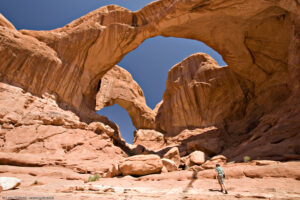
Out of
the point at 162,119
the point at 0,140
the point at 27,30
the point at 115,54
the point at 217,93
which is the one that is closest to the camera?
the point at 0,140

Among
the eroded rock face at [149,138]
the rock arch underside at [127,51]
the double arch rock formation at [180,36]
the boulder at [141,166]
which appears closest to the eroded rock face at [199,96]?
the rock arch underside at [127,51]

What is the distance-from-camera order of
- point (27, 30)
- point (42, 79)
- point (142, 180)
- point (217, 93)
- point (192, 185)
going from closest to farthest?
point (192, 185) → point (142, 180) → point (42, 79) → point (27, 30) → point (217, 93)

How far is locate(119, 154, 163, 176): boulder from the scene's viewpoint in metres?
8.00

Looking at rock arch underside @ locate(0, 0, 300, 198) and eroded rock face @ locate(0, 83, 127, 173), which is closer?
eroded rock face @ locate(0, 83, 127, 173)

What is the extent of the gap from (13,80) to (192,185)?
12.4 m

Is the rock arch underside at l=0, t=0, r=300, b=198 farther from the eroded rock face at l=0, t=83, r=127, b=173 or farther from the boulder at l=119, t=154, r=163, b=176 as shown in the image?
the boulder at l=119, t=154, r=163, b=176

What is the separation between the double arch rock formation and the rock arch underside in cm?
7

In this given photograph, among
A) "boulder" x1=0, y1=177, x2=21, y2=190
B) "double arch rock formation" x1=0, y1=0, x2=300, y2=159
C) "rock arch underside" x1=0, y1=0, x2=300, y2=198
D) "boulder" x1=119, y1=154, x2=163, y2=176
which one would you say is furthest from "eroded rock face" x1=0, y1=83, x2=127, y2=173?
"boulder" x1=0, y1=177, x2=21, y2=190

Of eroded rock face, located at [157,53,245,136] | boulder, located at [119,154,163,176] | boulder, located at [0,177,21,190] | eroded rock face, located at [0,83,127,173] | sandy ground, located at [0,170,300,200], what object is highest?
eroded rock face, located at [157,53,245,136]

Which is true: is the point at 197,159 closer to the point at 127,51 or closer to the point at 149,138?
the point at 127,51

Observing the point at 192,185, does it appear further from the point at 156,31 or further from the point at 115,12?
the point at 115,12

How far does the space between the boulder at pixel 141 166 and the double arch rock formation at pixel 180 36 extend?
635 centimetres

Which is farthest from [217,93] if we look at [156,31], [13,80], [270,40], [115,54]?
[13,80]

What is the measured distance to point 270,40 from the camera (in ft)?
49.1
